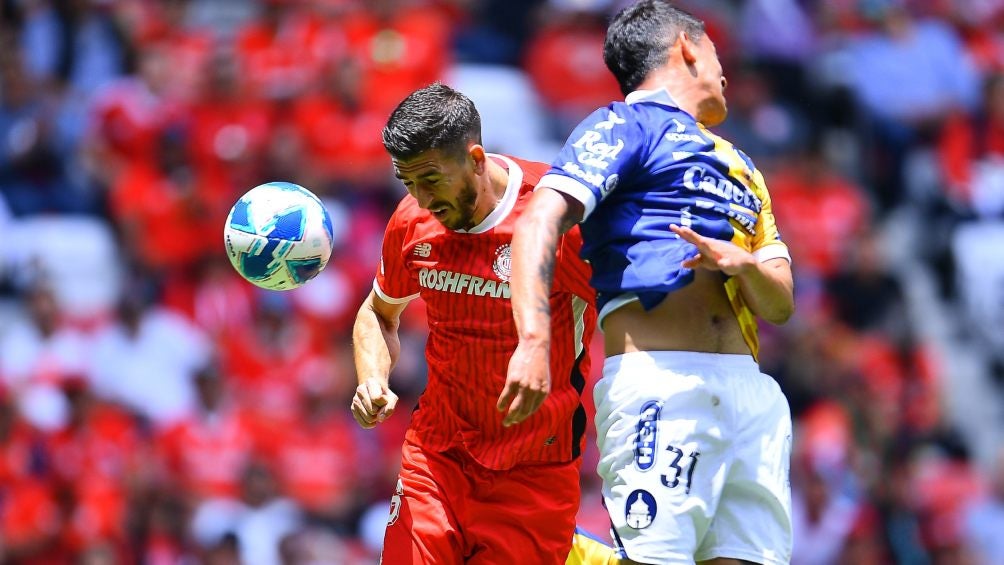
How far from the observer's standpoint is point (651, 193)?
15.7ft

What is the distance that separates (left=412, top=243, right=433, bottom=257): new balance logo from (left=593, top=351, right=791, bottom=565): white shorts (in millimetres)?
987

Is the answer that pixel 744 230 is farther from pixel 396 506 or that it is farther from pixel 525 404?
pixel 396 506

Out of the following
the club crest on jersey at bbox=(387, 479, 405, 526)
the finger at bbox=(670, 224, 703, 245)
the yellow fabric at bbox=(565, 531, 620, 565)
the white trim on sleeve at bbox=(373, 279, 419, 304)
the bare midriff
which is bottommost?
the yellow fabric at bbox=(565, 531, 620, 565)

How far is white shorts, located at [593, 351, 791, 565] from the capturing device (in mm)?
4582

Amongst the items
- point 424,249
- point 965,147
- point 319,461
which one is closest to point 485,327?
point 424,249

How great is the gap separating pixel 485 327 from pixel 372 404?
0.53m

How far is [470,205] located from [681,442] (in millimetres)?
1215

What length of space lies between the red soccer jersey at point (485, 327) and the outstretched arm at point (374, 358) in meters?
0.18

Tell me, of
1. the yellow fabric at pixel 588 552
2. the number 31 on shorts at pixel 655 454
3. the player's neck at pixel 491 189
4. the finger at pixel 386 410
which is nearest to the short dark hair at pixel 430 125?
the player's neck at pixel 491 189

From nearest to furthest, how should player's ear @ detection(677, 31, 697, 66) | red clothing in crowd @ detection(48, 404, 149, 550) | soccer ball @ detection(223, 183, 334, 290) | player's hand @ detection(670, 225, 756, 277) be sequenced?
1. player's hand @ detection(670, 225, 756, 277)
2. player's ear @ detection(677, 31, 697, 66)
3. soccer ball @ detection(223, 183, 334, 290)
4. red clothing in crowd @ detection(48, 404, 149, 550)

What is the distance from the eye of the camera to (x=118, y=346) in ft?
36.4

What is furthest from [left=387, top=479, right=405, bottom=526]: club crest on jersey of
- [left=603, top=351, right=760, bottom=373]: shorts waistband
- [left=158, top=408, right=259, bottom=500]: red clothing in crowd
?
[left=158, top=408, right=259, bottom=500]: red clothing in crowd

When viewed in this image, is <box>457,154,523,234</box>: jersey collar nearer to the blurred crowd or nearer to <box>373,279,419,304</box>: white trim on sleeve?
<box>373,279,419,304</box>: white trim on sleeve

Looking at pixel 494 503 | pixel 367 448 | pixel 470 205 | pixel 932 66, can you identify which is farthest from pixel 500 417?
pixel 932 66
